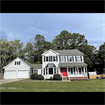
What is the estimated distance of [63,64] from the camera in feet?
65.5

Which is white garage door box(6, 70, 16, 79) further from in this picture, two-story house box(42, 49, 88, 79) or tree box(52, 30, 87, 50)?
tree box(52, 30, 87, 50)

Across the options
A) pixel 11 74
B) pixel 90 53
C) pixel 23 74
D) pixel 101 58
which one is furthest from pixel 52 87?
pixel 90 53

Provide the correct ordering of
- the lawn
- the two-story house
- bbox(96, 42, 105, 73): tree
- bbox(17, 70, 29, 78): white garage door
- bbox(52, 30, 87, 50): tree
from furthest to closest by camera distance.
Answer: bbox(52, 30, 87, 50): tree → bbox(96, 42, 105, 73): tree → bbox(17, 70, 29, 78): white garage door → the two-story house → the lawn

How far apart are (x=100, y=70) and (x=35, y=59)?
26.0 meters

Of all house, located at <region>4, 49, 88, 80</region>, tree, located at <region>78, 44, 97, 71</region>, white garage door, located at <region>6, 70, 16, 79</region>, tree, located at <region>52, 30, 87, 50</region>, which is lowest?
white garage door, located at <region>6, 70, 16, 79</region>

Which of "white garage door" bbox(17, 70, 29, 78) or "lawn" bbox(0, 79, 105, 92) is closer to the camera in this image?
"lawn" bbox(0, 79, 105, 92)

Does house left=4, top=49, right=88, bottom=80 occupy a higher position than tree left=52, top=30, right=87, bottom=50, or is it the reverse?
tree left=52, top=30, right=87, bottom=50

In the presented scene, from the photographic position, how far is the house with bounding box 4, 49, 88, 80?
1975 cm

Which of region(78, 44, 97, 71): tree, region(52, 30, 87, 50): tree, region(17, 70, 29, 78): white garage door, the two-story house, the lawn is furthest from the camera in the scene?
region(52, 30, 87, 50): tree

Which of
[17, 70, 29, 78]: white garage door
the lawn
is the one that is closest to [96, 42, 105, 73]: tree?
the lawn

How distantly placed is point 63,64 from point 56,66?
1786 mm
